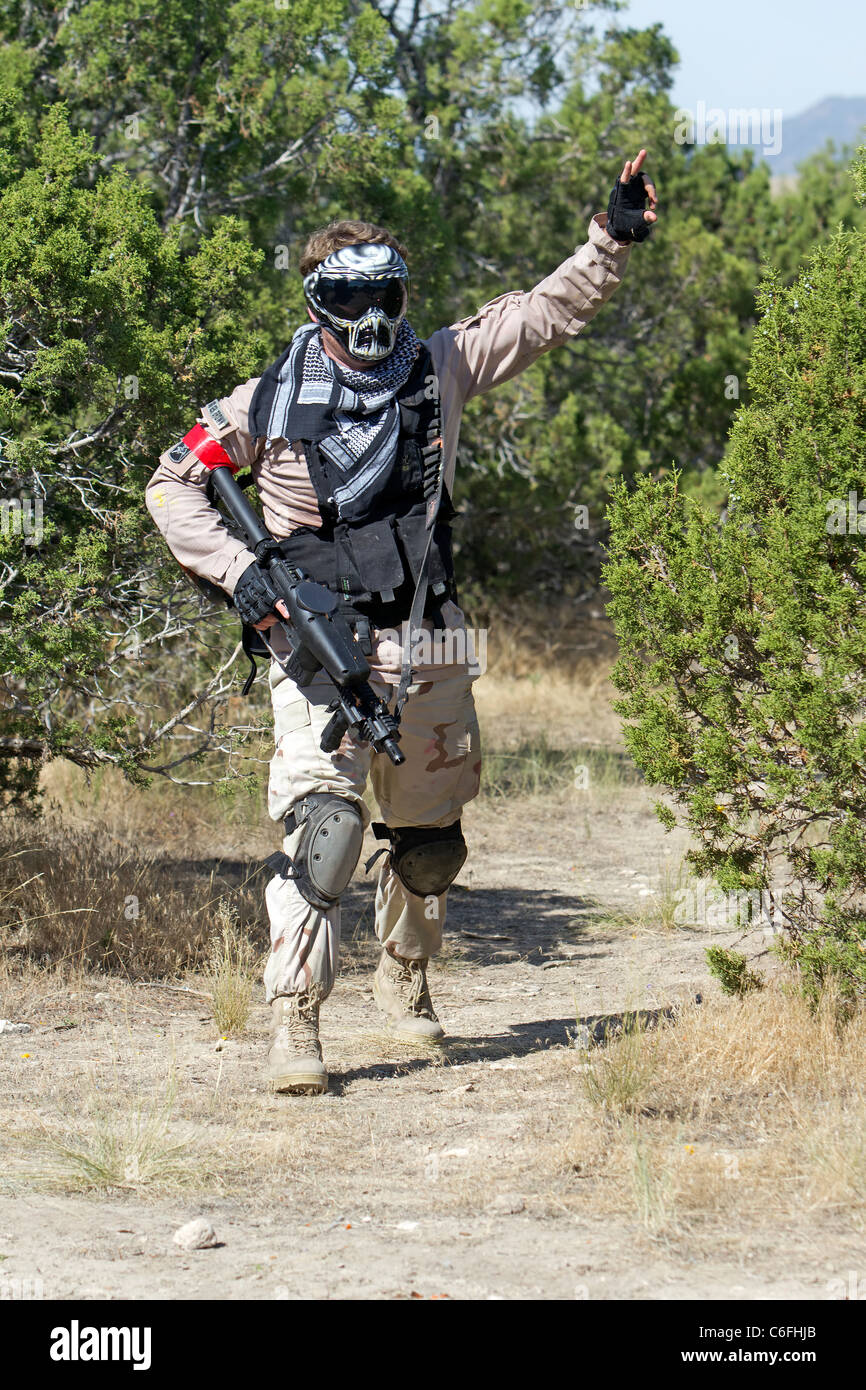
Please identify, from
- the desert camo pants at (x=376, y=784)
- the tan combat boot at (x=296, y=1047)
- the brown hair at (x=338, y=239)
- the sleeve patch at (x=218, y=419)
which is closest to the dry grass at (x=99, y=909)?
the desert camo pants at (x=376, y=784)

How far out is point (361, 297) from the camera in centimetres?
431

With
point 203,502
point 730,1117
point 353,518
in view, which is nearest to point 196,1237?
point 730,1117

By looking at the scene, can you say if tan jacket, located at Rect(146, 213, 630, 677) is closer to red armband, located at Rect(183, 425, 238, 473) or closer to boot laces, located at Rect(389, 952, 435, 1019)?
red armband, located at Rect(183, 425, 238, 473)

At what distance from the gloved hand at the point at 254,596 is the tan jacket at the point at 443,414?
53mm

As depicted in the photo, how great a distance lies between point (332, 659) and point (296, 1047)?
3.46 ft

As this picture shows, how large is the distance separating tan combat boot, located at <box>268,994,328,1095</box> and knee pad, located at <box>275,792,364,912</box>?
274mm

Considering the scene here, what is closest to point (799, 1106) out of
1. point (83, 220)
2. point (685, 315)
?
point (83, 220)

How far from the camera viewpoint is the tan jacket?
14.2 ft

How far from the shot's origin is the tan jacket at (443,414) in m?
4.34

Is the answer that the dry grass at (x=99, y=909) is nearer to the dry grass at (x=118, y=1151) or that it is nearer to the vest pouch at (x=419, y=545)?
the dry grass at (x=118, y=1151)

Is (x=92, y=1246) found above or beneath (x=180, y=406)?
beneath

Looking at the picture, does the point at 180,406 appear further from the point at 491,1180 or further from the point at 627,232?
the point at 491,1180

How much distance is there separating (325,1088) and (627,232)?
2.48m
